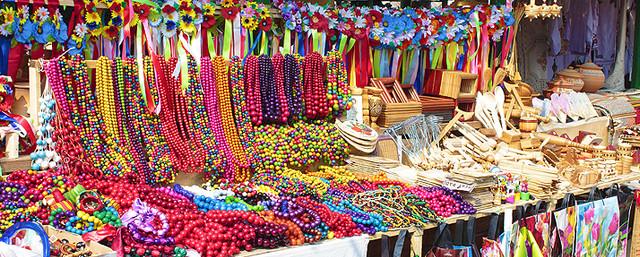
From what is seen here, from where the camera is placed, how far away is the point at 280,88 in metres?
4.96

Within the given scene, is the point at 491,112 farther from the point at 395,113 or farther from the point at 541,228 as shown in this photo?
the point at 541,228

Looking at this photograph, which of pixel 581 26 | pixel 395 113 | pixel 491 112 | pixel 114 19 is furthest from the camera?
pixel 581 26

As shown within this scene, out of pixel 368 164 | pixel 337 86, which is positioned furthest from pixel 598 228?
pixel 337 86

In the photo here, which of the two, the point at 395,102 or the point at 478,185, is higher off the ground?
the point at 395,102

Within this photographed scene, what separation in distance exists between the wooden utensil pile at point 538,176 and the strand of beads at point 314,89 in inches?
49.7

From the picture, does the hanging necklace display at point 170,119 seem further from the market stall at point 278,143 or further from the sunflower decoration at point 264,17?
the sunflower decoration at point 264,17

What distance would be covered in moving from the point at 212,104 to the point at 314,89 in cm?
73

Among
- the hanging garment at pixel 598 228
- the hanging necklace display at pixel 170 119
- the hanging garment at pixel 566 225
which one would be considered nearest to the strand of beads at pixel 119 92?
the hanging necklace display at pixel 170 119

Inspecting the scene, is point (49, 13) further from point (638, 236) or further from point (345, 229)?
point (638, 236)

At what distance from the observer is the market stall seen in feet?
12.5

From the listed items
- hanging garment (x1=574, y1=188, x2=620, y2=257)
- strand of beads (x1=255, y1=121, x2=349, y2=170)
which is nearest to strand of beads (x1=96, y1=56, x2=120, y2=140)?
strand of beads (x1=255, y1=121, x2=349, y2=170)

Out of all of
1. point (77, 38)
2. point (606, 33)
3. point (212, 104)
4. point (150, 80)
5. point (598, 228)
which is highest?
point (606, 33)

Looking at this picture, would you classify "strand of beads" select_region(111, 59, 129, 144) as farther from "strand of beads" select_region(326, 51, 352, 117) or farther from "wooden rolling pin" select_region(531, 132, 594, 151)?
"wooden rolling pin" select_region(531, 132, 594, 151)

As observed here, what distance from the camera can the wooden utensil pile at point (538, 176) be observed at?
5.20 m
